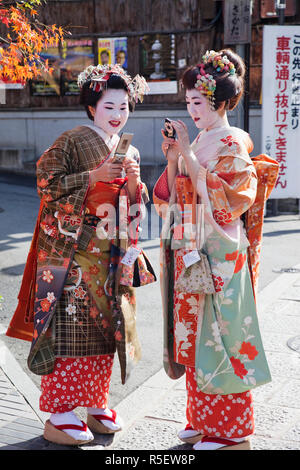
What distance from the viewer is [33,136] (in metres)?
13.8

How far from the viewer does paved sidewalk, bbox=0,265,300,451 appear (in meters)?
3.36

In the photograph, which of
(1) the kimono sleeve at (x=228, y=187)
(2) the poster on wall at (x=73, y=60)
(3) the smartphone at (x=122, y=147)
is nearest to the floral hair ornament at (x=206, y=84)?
(1) the kimono sleeve at (x=228, y=187)

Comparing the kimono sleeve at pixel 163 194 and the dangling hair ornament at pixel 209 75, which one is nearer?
the dangling hair ornament at pixel 209 75

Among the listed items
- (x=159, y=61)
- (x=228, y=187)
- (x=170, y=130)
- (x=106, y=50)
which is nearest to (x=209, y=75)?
(x=170, y=130)

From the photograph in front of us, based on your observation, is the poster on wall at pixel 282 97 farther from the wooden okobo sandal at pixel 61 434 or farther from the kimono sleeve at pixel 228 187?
the wooden okobo sandal at pixel 61 434

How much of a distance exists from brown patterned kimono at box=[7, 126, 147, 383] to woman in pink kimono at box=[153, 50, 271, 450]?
38cm

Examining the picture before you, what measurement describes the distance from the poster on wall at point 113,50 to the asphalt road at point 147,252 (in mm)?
3194

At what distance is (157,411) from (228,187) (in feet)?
5.03

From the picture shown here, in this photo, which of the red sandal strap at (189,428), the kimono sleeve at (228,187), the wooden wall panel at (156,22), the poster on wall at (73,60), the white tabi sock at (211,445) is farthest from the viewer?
the poster on wall at (73,60)

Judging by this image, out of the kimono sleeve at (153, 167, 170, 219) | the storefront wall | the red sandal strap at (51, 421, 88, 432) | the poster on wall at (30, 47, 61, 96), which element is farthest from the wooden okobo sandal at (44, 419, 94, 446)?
the poster on wall at (30, 47, 61, 96)

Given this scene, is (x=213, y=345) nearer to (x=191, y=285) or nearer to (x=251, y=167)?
(x=191, y=285)

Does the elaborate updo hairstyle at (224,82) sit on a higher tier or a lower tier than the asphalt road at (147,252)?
higher

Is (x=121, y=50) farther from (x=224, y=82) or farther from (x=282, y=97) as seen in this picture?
(x=224, y=82)

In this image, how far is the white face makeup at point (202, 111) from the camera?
10.3ft
